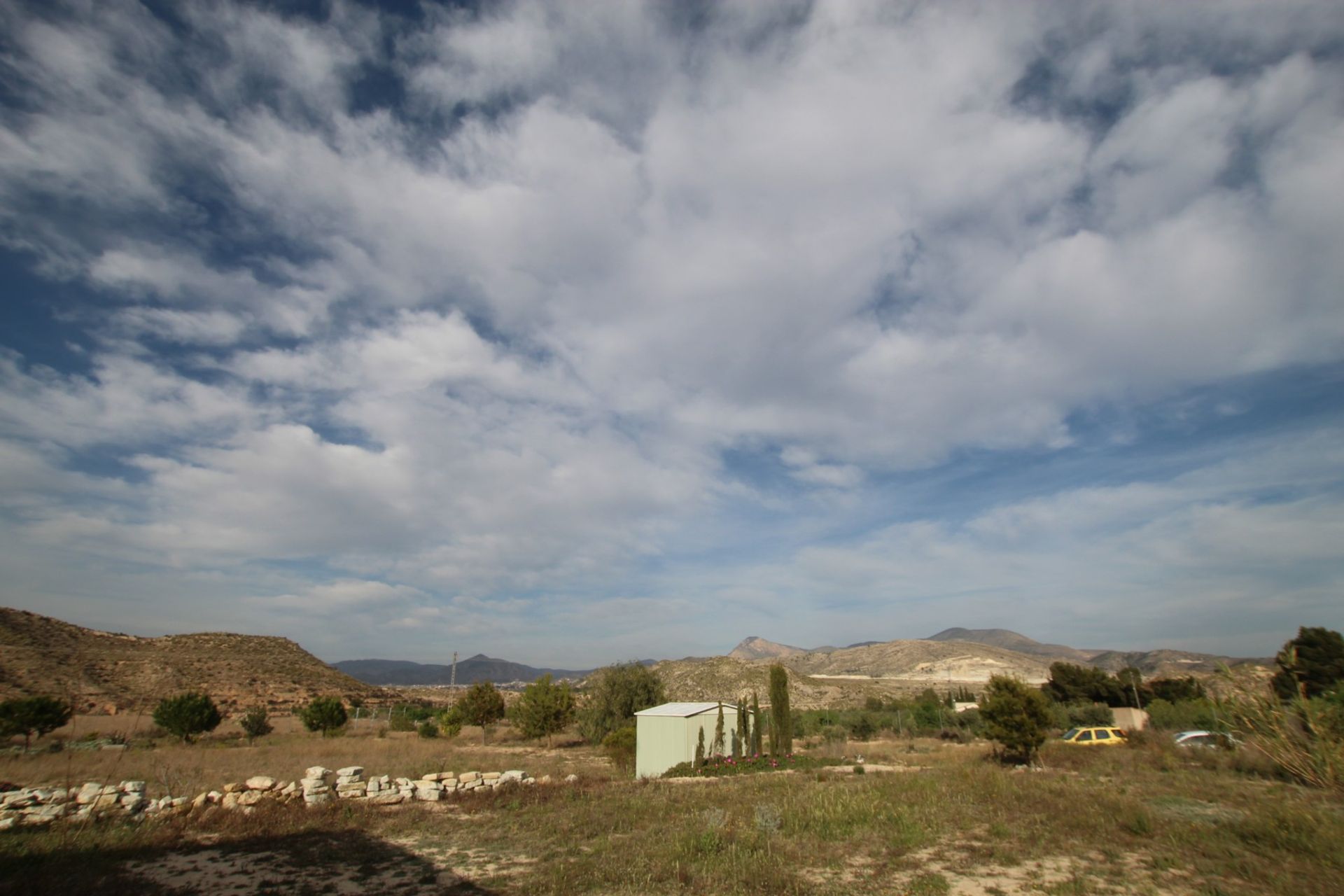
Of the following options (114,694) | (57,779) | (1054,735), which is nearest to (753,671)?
(1054,735)

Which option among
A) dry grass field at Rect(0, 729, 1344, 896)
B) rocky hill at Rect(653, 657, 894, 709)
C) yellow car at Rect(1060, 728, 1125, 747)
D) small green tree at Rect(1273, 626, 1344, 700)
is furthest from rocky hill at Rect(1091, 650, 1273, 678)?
dry grass field at Rect(0, 729, 1344, 896)

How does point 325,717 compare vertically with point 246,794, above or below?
below

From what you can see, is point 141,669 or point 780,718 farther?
point 141,669

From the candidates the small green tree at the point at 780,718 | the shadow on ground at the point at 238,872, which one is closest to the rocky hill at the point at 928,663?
the small green tree at the point at 780,718

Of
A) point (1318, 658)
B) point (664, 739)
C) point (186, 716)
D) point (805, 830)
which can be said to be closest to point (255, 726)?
point (186, 716)

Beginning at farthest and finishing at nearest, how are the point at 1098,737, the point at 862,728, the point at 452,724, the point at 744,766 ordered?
the point at 862,728 < the point at 452,724 < the point at 1098,737 < the point at 744,766

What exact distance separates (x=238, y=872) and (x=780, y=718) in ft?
68.1

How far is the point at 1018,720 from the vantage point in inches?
779

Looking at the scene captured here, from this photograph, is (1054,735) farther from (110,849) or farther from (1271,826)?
(110,849)

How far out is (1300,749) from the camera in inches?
478

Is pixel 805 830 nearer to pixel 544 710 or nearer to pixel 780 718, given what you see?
pixel 780 718

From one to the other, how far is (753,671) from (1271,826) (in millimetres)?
58831

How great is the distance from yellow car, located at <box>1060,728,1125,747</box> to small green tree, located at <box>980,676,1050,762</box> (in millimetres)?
2996

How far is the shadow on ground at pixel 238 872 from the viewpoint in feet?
27.5
